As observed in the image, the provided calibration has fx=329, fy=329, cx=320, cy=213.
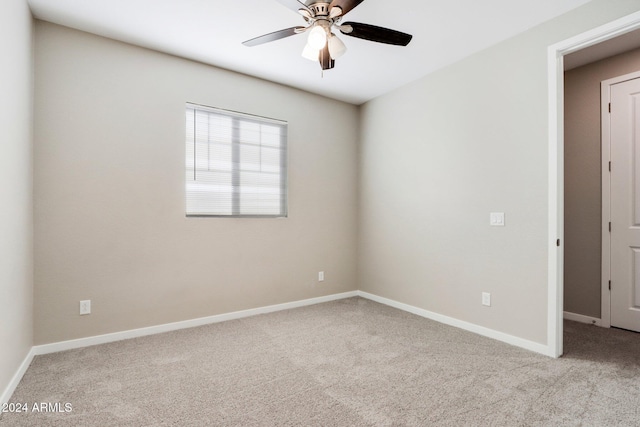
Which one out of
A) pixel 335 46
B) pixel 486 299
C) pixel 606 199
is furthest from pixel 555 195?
pixel 335 46

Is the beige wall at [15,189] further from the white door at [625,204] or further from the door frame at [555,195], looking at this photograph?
the white door at [625,204]

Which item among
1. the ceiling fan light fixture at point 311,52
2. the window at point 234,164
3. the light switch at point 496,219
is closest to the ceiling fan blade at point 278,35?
the ceiling fan light fixture at point 311,52

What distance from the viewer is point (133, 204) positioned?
9.80 ft

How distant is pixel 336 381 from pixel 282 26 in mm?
2734

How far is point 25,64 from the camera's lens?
2.38 meters

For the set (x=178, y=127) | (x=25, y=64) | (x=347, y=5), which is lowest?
(x=178, y=127)

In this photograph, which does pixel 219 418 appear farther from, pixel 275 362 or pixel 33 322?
pixel 33 322

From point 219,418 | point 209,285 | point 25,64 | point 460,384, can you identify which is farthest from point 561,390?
point 25,64

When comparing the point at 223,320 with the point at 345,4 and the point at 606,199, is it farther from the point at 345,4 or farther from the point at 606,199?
the point at 606,199

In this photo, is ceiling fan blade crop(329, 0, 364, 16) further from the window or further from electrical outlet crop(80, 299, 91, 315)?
electrical outlet crop(80, 299, 91, 315)

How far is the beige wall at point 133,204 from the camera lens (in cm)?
267

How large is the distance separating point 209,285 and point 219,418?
1764 millimetres

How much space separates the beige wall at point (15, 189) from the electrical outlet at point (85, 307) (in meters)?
0.32

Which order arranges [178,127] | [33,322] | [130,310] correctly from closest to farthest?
[33,322]
[130,310]
[178,127]
